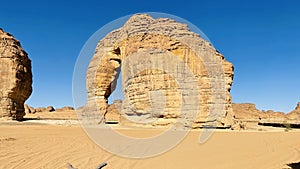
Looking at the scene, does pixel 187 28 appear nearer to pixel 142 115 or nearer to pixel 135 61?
pixel 135 61

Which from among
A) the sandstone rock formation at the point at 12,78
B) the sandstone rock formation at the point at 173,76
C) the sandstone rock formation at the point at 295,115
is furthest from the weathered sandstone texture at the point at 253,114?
the sandstone rock formation at the point at 12,78

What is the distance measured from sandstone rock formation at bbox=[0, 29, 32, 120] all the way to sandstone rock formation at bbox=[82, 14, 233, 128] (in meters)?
12.3

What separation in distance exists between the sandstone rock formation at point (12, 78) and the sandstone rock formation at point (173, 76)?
40.3ft

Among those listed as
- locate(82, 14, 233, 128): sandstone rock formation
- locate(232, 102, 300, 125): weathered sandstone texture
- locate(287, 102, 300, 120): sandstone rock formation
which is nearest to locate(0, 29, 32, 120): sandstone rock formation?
locate(82, 14, 233, 128): sandstone rock formation

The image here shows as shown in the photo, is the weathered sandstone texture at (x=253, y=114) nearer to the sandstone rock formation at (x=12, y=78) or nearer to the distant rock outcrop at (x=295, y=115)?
the distant rock outcrop at (x=295, y=115)

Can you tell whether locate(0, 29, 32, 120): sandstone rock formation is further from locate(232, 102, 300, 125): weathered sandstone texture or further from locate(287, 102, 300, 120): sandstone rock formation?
locate(287, 102, 300, 120): sandstone rock formation

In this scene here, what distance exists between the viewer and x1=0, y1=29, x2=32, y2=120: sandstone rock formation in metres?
26.7

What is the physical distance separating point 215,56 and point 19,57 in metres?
22.4

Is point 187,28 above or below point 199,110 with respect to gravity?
above

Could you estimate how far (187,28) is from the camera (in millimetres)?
25297

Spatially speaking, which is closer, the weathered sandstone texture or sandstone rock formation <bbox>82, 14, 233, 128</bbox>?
sandstone rock formation <bbox>82, 14, 233, 128</bbox>

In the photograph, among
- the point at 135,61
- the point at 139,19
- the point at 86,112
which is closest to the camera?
the point at 135,61

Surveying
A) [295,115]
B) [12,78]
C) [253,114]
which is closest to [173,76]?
[12,78]

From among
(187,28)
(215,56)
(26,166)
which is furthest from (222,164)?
(187,28)
